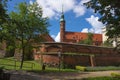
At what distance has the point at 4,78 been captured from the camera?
1402 cm

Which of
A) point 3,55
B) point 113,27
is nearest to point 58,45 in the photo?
point 3,55

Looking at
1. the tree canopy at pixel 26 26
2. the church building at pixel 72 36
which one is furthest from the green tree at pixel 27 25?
the church building at pixel 72 36

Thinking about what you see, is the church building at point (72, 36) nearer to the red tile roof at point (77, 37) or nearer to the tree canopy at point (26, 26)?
the red tile roof at point (77, 37)

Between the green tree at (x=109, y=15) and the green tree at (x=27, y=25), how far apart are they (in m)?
12.7

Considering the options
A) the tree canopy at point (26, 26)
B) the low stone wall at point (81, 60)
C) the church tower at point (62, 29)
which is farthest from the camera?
the church tower at point (62, 29)

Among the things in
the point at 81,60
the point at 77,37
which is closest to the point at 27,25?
the point at 81,60

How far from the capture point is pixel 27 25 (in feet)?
102

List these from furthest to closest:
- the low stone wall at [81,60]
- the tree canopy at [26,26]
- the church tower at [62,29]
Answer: the church tower at [62,29]
the low stone wall at [81,60]
the tree canopy at [26,26]

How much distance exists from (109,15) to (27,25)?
566 inches

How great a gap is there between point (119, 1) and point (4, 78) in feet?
31.9

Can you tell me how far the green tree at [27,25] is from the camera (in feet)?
101

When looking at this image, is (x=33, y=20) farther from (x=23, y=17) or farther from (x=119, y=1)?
(x=119, y=1)

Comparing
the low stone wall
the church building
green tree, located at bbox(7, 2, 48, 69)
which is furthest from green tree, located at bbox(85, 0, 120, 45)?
the church building

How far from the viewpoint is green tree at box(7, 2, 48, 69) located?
3082 centimetres
